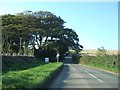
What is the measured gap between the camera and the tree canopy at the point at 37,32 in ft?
262

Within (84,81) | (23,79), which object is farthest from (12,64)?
(23,79)

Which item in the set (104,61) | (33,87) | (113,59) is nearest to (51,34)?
(104,61)

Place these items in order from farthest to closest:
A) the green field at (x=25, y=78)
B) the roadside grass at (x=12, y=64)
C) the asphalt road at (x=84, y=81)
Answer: the roadside grass at (x=12, y=64) → the asphalt road at (x=84, y=81) → the green field at (x=25, y=78)

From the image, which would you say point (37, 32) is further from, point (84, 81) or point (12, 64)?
point (84, 81)

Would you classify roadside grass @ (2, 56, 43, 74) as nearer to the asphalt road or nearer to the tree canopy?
the asphalt road

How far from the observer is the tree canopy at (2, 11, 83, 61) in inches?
3140

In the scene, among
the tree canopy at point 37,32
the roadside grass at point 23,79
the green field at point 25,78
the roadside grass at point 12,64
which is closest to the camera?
the roadside grass at point 23,79

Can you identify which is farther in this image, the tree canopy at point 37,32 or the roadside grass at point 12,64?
the tree canopy at point 37,32

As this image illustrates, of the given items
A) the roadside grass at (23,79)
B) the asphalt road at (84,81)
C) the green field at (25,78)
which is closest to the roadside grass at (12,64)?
the green field at (25,78)

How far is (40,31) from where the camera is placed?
82062 mm

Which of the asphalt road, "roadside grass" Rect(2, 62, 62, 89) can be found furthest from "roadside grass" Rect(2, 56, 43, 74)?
the asphalt road

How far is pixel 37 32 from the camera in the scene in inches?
3255

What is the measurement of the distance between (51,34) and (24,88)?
72938 millimetres

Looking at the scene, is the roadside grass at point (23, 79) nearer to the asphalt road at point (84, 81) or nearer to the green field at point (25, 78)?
the green field at point (25, 78)
